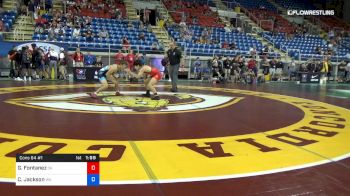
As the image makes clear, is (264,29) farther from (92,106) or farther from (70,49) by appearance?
(92,106)

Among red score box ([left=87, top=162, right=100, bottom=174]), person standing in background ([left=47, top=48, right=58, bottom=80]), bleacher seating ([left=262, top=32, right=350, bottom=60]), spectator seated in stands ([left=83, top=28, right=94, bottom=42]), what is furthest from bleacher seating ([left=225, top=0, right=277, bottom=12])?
red score box ([left=87, top=162, right=100, bottom=174])

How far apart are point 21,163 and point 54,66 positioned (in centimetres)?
1525

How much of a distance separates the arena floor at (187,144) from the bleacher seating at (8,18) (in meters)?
11.6

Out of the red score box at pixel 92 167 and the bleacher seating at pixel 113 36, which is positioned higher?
the bleacher seating at pixel 113 36

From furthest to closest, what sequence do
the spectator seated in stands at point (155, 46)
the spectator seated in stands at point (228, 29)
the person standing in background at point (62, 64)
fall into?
the spectator seated in stands at point (228, 29), the spectator seated in stands at point (155, 46), the person standing in background at point (62, 64)

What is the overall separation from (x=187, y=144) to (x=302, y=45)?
26302mm

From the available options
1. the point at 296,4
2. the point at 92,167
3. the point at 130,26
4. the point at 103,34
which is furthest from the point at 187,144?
the point at 296,4

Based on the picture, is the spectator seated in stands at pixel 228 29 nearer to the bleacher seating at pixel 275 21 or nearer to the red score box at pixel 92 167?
the bleacher seating at pixel 275 21

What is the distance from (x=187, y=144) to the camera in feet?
16.9

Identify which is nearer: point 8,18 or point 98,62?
point 98,62

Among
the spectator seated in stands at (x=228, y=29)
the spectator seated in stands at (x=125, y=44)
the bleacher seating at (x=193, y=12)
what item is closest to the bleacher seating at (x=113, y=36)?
the spectator seated in stands at (x=125, y=44)

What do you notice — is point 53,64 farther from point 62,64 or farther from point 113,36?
point 113,36

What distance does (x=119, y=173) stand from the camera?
3828mm

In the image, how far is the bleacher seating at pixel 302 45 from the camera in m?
26.8
